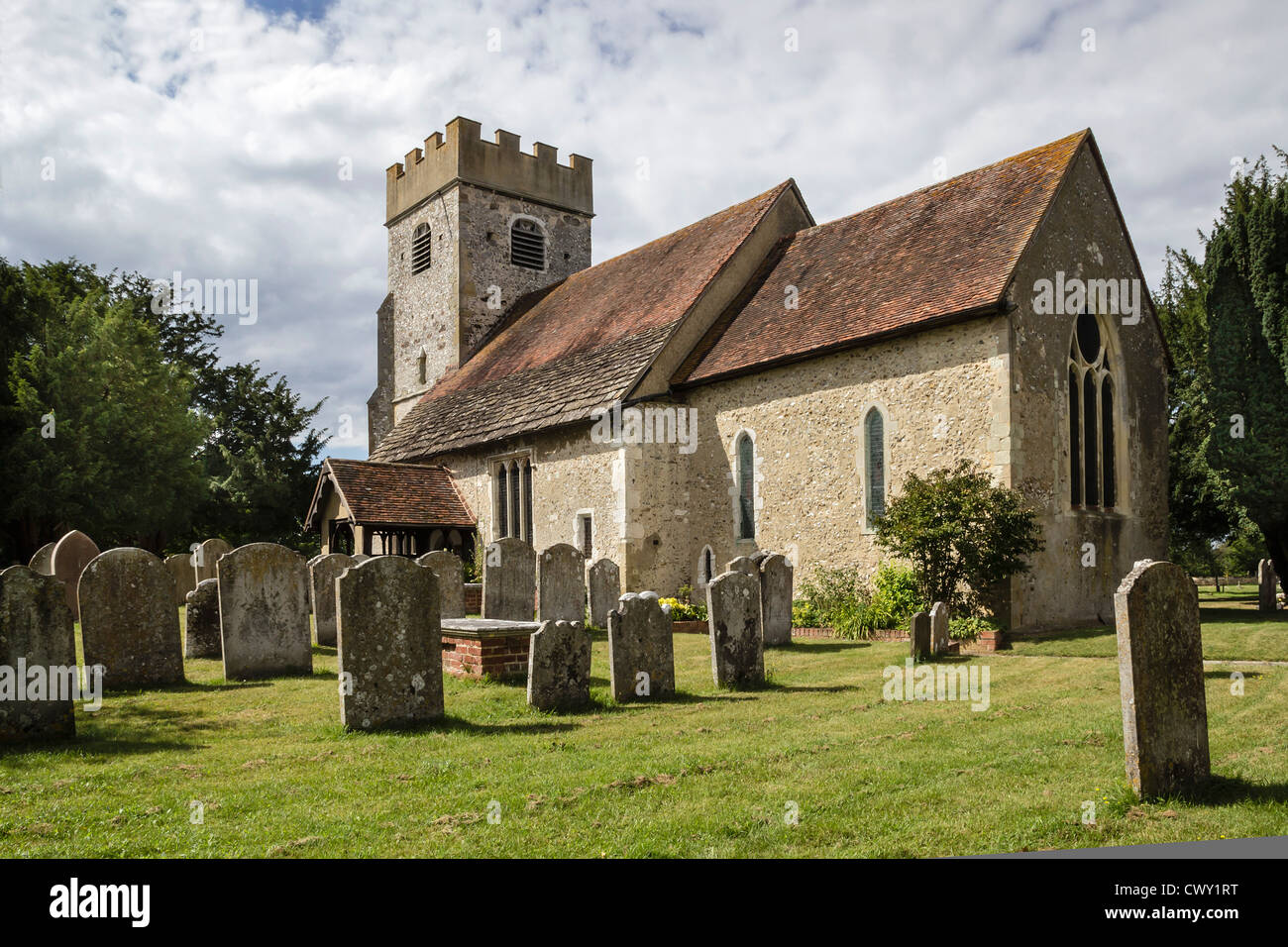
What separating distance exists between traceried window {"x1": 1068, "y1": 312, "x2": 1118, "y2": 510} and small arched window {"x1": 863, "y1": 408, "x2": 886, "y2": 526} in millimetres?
3086

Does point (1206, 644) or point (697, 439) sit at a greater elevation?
point (697, 439)

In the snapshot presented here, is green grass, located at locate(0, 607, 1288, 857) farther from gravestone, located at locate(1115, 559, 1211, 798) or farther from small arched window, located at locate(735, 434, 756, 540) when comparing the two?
small arched window, located at locate(735, 434, 756, 540)

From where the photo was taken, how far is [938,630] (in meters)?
11.6

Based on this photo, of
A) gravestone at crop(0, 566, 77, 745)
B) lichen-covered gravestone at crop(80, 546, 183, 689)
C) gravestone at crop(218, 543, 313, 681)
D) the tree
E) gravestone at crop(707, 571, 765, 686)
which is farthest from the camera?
the tree

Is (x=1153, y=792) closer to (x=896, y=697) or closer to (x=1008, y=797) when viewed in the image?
(x=1008, y=797)

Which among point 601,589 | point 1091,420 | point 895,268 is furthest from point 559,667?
point 1091,420

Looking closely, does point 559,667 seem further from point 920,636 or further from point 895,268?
point 895,268

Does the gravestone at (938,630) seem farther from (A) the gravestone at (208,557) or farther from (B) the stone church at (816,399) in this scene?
(A) the gravestone at (208,557)

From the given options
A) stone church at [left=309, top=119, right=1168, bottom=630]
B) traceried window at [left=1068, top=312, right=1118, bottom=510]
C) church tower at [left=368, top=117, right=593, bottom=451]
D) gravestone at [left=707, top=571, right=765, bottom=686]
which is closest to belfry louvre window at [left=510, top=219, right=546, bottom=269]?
church tower at [left=368, top=117, right=593, bottom=451]

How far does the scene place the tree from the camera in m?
13.0

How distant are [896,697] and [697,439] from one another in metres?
10.6

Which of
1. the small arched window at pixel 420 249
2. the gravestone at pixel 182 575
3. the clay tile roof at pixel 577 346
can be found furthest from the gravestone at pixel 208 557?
the small arched window at pixel 420 249
